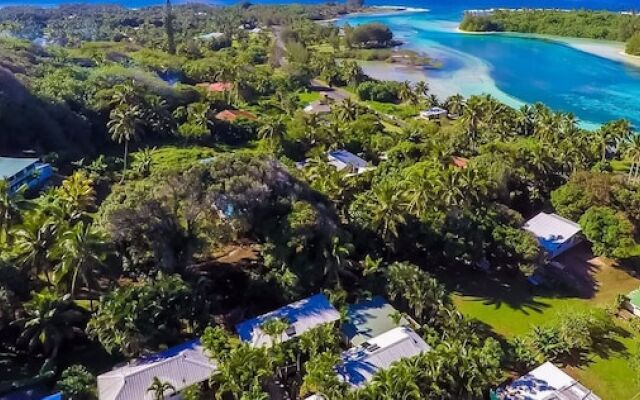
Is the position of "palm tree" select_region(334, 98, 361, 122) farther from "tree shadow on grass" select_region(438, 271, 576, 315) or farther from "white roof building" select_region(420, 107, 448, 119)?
"tree shadow on grass" select_region(438, 271, 576, 315)

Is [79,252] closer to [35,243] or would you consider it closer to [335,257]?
[35,243]

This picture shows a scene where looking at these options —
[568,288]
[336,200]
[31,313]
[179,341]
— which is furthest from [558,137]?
[31,313]

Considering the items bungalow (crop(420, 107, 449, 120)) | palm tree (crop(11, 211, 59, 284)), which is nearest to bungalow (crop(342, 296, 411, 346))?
palm tree (crop(11, 211, 59, 284))

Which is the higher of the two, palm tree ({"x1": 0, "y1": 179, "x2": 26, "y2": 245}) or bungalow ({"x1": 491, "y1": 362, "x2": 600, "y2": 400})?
palm tree ({"x1": 0, "y1": 179, "x2": 26, "y2": 245})

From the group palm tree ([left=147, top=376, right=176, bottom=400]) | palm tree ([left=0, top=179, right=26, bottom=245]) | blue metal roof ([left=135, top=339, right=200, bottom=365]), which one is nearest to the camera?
palm tree ([left=147, top=376, right=176, bottom=400])

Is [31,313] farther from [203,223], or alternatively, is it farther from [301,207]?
[301,207]

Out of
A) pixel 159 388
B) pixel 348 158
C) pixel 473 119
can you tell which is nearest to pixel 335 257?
pixel 159 388
